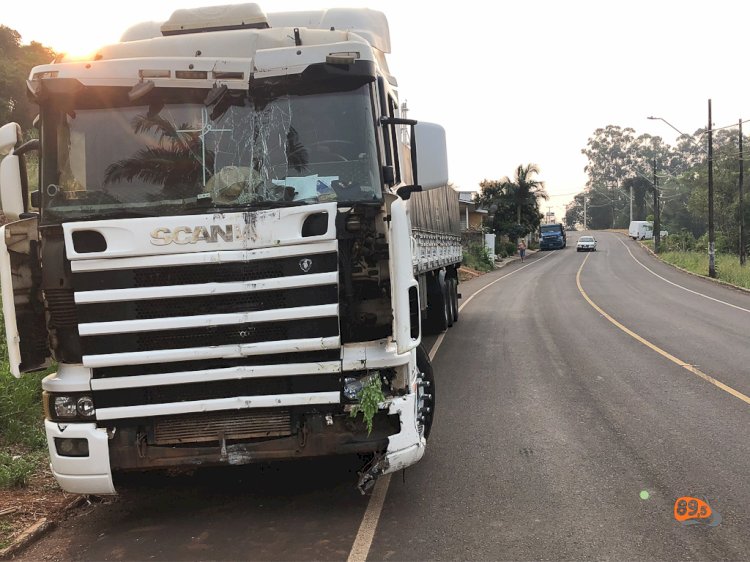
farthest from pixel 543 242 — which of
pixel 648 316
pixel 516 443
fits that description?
pixel 516 443

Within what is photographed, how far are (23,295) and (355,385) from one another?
238 cm

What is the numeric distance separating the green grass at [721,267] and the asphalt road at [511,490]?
22836 millimetres

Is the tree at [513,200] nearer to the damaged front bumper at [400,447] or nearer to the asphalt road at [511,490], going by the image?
the asphalt road at [511,490]

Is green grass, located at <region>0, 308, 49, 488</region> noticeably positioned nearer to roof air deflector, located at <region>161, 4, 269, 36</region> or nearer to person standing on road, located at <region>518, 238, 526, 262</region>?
roof air deflector, located at <region>161, 4, 269, 36</region>

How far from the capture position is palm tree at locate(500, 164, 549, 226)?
62906 millimetres

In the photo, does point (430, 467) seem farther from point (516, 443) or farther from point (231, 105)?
point (231, 105)

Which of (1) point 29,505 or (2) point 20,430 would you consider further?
(2) point 20,430

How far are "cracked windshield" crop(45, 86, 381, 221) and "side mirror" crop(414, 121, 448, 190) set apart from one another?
74 centimetres

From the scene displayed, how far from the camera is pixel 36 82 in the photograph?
4.61 meters

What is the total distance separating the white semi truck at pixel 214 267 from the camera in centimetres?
434

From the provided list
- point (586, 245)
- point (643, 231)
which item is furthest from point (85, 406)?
point (643, 231)

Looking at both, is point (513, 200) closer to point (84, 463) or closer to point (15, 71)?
point (15, 71)

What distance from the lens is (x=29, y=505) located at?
17.3 feet

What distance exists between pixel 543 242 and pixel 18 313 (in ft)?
229
